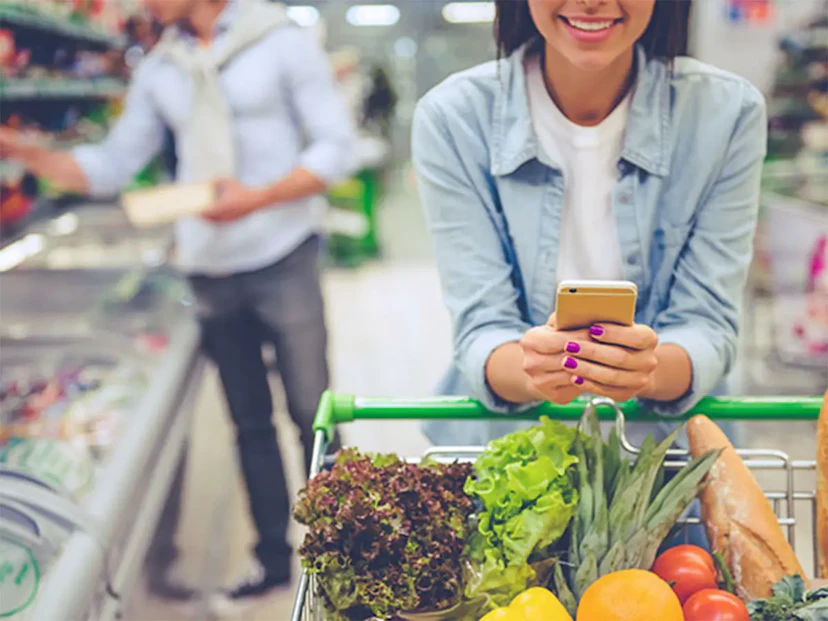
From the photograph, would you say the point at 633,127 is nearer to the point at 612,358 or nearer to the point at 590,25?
the point at 590,25

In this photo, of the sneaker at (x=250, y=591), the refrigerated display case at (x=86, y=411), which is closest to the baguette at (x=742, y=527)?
the refrigerated display case at (x=86, y=411)

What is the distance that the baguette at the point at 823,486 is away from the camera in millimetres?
1285

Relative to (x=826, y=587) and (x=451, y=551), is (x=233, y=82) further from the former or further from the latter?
(x=826, y=587)

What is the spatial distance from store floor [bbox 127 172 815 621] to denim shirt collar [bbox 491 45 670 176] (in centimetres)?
55

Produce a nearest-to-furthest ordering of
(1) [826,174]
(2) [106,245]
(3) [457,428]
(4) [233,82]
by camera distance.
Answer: (3) [457,428], (4) [233,82], (2) [106,245], (1) [826,174]

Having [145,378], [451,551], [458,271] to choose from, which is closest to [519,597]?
[451,551]

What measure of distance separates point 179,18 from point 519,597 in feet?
7.16

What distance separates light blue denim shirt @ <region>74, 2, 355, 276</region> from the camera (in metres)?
2.75

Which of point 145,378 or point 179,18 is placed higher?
point 179,18

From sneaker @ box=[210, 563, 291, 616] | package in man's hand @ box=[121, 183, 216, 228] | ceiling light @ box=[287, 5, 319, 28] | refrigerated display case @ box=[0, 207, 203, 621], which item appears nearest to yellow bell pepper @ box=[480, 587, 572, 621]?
refrigerated display case @ box=[0, 207, 203, 621]

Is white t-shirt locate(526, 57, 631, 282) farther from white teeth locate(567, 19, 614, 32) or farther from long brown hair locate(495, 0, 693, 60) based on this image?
white teeth locate(567, 19, 614, 32)

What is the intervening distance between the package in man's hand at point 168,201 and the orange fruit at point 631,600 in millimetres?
1696

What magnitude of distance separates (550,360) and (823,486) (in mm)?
443

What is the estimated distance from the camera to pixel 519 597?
1120 millimetres
